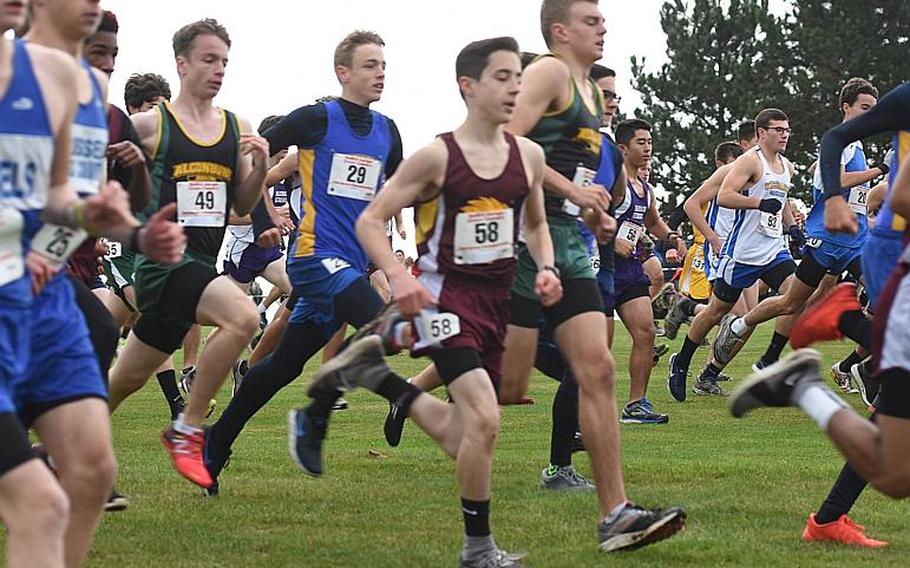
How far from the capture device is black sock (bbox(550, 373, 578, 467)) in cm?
810

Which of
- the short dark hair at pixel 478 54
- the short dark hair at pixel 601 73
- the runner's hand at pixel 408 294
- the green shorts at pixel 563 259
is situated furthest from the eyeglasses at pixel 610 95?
the runner's hand at pixel 408 294

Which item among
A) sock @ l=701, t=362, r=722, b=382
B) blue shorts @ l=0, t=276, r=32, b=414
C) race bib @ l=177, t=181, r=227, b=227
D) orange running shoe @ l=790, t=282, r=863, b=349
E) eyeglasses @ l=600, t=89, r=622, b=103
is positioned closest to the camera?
blue shorts @ l=0, t=276, r=32, b=414

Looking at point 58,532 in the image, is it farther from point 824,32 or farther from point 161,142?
point 824,32

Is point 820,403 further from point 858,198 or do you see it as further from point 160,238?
point 858,198

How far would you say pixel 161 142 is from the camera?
7.73 metres

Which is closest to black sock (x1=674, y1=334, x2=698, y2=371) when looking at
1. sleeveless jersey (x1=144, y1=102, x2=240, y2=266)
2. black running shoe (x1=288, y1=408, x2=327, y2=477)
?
sleeveless jersey (x1=144, y1=102, x2=240, y2=266)

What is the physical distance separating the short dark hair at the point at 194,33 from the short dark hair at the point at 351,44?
806mm

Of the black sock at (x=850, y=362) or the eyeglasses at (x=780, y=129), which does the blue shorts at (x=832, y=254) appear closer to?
the black sock at (x=850, y=362)

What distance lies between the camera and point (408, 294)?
5672mm

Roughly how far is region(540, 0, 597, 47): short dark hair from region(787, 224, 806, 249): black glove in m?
10.3

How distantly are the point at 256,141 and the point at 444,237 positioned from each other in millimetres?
1745

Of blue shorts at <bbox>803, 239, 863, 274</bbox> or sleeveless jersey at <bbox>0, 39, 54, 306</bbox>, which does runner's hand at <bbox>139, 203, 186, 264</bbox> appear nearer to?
sleeveless jersey at <bbox>0, 39, 54, 306</bbox>

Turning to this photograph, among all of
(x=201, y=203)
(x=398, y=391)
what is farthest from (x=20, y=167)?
(x=201, y=203)

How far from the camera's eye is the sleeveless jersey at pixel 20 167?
13.9 feet
